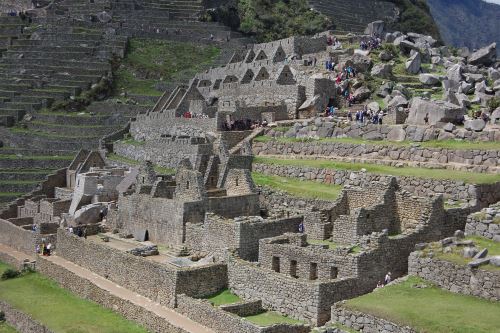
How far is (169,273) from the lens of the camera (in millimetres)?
22922

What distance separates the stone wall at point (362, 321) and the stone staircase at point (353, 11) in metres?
61.6

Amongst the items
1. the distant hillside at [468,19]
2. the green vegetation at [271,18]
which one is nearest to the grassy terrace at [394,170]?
the green vegetation at [271,18]

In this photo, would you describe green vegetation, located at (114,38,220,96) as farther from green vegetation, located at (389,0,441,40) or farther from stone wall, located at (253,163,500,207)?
stone wall, located at (253,163,500,207)

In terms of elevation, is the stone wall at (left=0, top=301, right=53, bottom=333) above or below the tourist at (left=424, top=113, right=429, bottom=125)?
below

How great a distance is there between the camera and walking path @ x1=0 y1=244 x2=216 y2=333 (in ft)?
68.8

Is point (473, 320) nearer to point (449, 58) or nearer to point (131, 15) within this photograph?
point (449, 58)

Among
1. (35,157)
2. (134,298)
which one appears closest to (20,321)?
(134,298)

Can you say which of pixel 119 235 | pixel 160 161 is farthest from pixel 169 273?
pixel 160 161

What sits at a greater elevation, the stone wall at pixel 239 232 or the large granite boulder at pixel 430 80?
the large granite boulder at pixel 430 80

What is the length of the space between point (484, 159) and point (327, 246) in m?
7.46

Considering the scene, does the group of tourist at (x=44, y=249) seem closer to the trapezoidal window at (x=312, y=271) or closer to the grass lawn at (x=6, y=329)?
the grass lawn at (x=6, y=329)

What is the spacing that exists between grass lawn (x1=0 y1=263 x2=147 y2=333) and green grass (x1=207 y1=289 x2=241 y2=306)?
2.33 m

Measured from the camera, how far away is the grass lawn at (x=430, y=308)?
1573 centimetres

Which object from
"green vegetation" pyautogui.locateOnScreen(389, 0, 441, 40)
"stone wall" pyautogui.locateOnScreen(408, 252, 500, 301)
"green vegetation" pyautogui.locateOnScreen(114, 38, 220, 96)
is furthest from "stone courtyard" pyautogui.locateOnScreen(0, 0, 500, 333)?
"green vegetation" pyautogui.locateOnScreen(389, 0, 441, 40)
